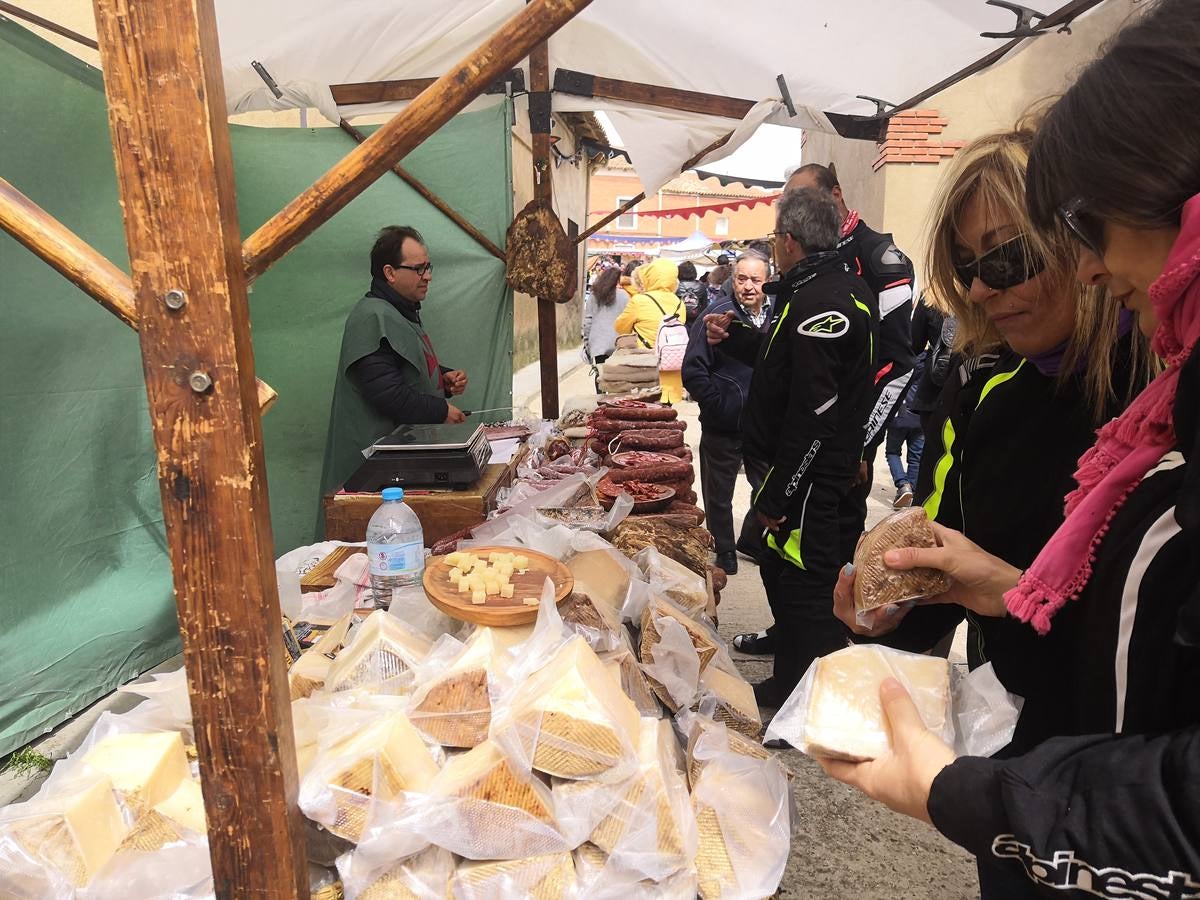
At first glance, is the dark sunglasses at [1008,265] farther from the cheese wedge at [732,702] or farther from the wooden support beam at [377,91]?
the wooden support beam at [377,91]

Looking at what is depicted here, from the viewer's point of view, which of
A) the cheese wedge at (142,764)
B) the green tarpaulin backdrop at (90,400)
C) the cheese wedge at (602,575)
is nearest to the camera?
the cheese wedge at (142,764)

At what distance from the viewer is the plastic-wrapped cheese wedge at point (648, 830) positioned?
128 centimetres

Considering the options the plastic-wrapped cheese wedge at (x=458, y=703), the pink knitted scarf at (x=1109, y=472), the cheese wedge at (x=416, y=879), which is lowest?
the cheese wedge at (x=416, y=879)

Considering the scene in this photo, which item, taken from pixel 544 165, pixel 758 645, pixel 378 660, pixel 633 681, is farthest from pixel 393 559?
pixel 544 165

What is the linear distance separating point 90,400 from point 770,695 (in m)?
3.33

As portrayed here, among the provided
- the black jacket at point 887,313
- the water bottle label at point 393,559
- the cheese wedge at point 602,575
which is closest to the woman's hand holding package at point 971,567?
the cheese wedge at point 602,575

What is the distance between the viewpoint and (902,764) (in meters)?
0.96

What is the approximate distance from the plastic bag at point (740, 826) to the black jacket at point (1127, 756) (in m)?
0.59

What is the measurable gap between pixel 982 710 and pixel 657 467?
2.07 meters

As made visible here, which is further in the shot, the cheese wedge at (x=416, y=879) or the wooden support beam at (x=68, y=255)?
the cheese wedge at (x=416, y=879)

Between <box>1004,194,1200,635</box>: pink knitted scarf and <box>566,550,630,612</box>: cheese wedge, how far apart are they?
110 centimetres

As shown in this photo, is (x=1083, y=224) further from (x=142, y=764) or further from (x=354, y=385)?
(x=354, y=385)

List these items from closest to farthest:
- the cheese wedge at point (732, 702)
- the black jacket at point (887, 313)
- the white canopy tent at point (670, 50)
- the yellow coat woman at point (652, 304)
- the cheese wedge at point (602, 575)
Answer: the cheese wedge at point (732, 702)
the cheese wedge at point (602, 575)
the white canopy tent at point (670, 50)
the black jacket at point (887, 313)
the yellow coat woman at point (652, 304)

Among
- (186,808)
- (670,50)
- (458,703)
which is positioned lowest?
(186,808)
